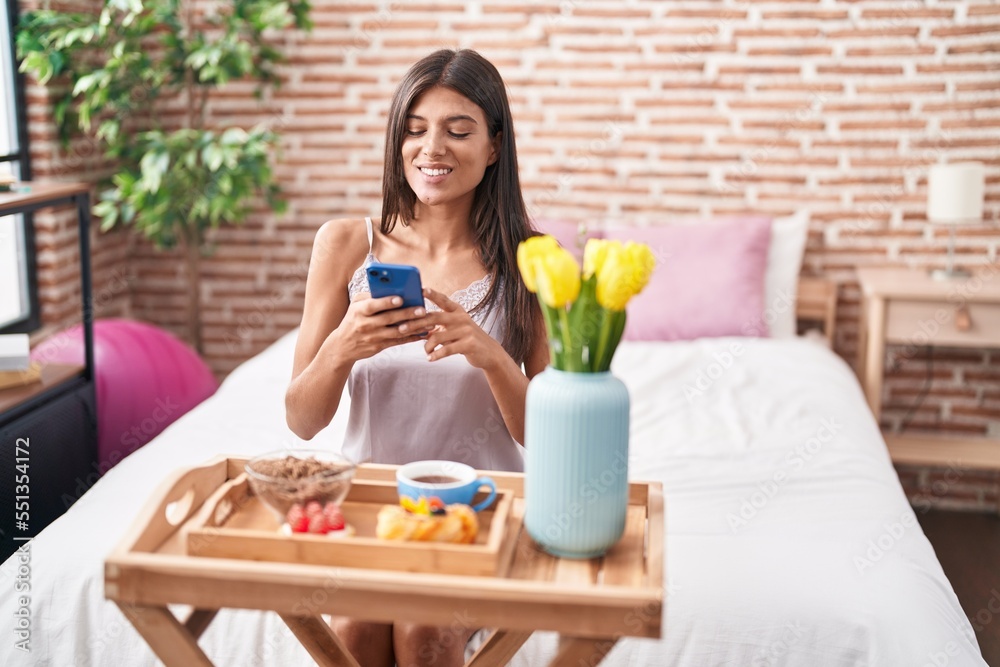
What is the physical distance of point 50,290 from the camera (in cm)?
343

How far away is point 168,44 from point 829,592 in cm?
268

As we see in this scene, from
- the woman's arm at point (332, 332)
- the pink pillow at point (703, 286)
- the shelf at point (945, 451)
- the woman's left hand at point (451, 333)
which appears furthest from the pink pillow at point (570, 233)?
the woman's left hand at point (451, 333)

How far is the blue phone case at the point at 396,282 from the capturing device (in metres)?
1.43

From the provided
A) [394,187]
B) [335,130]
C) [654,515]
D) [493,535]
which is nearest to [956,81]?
[335,130]

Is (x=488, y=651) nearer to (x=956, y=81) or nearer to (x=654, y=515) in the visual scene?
(x=654, y=515)

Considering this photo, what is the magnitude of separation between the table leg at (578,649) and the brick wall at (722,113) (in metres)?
2.66

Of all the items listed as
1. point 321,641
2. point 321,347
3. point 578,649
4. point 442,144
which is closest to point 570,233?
point 442,144

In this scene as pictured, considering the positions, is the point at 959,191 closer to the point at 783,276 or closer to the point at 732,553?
the point at 783,276

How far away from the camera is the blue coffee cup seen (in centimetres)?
132

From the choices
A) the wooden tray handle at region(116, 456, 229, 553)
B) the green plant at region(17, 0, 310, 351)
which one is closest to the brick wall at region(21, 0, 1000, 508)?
the green plant at region(17, 0, 310, 351)

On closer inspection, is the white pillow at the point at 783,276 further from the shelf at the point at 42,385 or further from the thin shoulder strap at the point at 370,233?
the shelf at the point at 42,385

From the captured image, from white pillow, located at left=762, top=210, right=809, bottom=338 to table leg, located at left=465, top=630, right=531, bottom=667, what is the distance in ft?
7.39

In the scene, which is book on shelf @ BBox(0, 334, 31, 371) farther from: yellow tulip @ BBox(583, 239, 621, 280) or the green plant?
yellow tulip @ BBox(583, 239, 621, 280)

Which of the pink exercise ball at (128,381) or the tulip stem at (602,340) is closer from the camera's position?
the tulip stem at (602,340)
